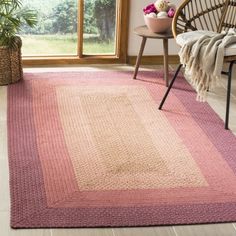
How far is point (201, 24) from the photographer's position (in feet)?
11.6

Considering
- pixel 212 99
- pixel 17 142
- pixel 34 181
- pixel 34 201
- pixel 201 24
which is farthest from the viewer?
pixel 201 24

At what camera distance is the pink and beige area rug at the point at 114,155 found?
2158mm

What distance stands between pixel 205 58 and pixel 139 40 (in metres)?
1.09

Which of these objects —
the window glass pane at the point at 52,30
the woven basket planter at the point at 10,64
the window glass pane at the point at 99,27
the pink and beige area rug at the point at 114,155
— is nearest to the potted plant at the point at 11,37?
the woven basket planter at the point at 10,64

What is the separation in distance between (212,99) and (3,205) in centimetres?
158

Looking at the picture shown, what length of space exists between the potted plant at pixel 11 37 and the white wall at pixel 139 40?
70 cm

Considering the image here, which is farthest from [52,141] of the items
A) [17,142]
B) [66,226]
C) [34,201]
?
[66,226]

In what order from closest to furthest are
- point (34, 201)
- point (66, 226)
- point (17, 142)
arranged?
point (66, 226)
point (34, 201)
point (17, 142)

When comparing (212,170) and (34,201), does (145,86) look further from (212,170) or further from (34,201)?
(34,201)

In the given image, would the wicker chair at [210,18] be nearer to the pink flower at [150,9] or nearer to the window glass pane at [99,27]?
the pink flower at [150,9]

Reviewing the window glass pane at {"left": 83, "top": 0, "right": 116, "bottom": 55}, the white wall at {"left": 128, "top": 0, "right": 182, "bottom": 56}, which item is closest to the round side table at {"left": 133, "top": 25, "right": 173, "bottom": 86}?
the white wall at {"left": 128, "top": 0, "right": 182, "bottom": 56}

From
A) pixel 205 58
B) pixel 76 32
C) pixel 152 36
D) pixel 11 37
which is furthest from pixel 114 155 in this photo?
pixel 76 32

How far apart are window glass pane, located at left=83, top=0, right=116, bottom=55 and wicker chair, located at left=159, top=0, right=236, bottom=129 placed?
1.65ft

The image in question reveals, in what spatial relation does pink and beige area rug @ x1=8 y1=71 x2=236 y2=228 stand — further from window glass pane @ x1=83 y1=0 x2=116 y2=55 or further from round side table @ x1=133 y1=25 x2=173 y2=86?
window glass pane @ x1=83 y1=0 x2=116 y2=55
